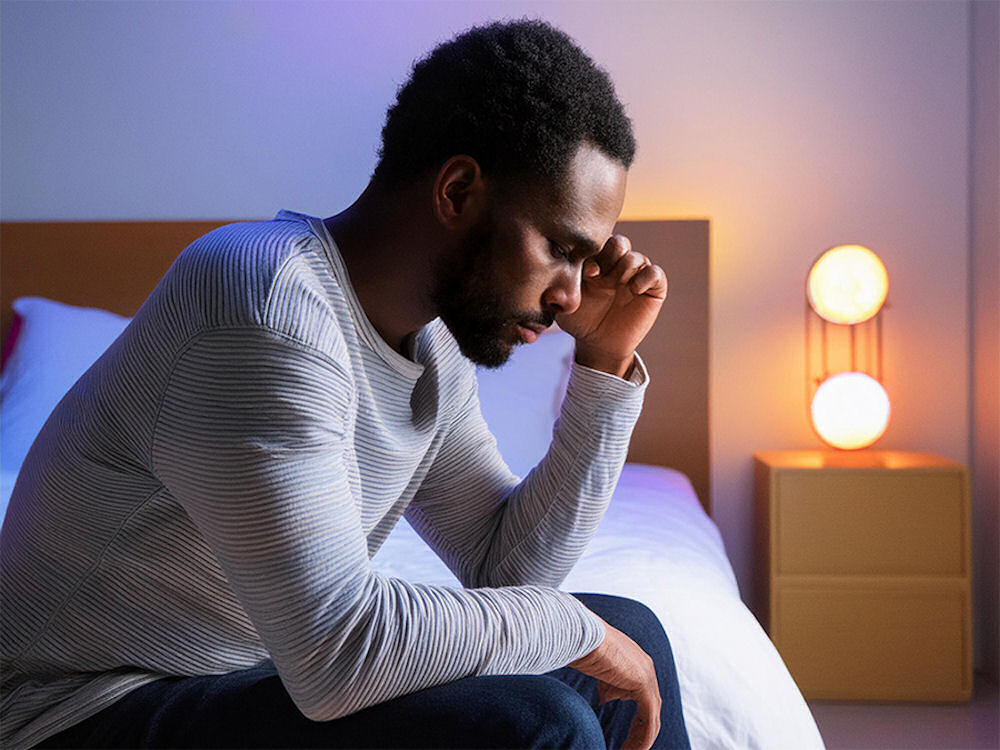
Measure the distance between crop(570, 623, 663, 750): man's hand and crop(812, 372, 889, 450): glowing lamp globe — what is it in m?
1.69

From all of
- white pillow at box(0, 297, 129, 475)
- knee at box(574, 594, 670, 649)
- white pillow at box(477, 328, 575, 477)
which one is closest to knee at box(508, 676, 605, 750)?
knee at box(574, 594, 670, 649)

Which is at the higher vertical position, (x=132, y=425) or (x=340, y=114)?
(x=340, y=114)

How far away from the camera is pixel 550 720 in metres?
0.79

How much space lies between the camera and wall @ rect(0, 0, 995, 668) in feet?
8.95

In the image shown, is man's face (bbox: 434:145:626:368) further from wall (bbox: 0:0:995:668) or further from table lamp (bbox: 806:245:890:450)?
wall (bbox: 0:0:995:668)

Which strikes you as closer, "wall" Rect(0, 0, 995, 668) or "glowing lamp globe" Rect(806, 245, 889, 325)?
"glowing lamp globe" Rect(806, 245, 889, 325)

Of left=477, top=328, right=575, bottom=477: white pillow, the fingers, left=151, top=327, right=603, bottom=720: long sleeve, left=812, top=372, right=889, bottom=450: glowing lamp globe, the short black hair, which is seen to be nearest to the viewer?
left=151, top=327, right=603, bottom=720: long sleeve

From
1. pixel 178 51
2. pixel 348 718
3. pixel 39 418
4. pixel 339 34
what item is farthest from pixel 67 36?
pixel 348 718

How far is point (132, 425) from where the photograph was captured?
0.85m

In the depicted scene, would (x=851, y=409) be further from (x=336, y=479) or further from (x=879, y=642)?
(x=336, y=479)

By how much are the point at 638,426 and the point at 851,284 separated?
0.65 m

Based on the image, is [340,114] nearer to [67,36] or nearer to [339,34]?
[339,34]

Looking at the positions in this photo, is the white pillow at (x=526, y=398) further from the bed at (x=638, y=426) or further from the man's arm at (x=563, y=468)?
the man's arm at (x=563, y=468)

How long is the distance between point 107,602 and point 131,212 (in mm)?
2228
